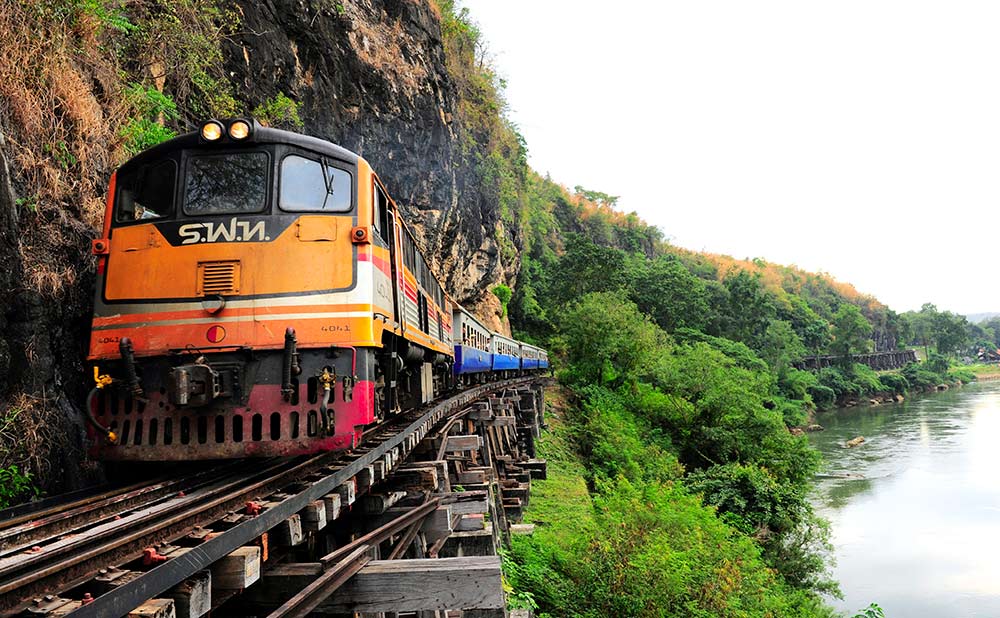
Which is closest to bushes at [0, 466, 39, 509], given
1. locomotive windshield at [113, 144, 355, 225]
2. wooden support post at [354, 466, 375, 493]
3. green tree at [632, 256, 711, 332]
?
locomotive windshield at [113, 144, 355, 225]

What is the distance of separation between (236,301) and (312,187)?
1.24 metres

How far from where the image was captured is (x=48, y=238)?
6.00 meters

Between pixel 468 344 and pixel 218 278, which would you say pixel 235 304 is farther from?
pixel 468 344

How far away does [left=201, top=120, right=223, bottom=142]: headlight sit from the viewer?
5672mm

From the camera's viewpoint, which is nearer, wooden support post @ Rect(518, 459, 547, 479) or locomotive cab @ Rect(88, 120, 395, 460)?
locomotive cab @ Rect(88, 120, 395, 460)

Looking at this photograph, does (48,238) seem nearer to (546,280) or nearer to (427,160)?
(427,160)

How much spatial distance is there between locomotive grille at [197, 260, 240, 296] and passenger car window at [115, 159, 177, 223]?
0.76 meters

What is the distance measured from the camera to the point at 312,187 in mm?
5797

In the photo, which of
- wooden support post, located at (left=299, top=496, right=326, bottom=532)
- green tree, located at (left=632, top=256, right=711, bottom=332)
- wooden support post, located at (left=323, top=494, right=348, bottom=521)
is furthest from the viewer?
green tree, located at (left=632, top=256, right=711, bottom=332)

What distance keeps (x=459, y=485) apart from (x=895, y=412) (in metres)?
48.8

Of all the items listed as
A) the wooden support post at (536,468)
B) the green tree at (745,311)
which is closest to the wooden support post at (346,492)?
the wooden support post at (536,468)

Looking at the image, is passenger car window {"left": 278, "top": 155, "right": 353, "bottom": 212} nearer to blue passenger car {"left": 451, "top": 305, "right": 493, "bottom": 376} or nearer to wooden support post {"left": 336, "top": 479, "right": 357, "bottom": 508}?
wooden support post {"left": 336, "top": 479, "right": 357, "bottom": 508}

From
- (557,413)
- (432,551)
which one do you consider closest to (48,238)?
(432,551)

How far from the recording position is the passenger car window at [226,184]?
5.65 metres
